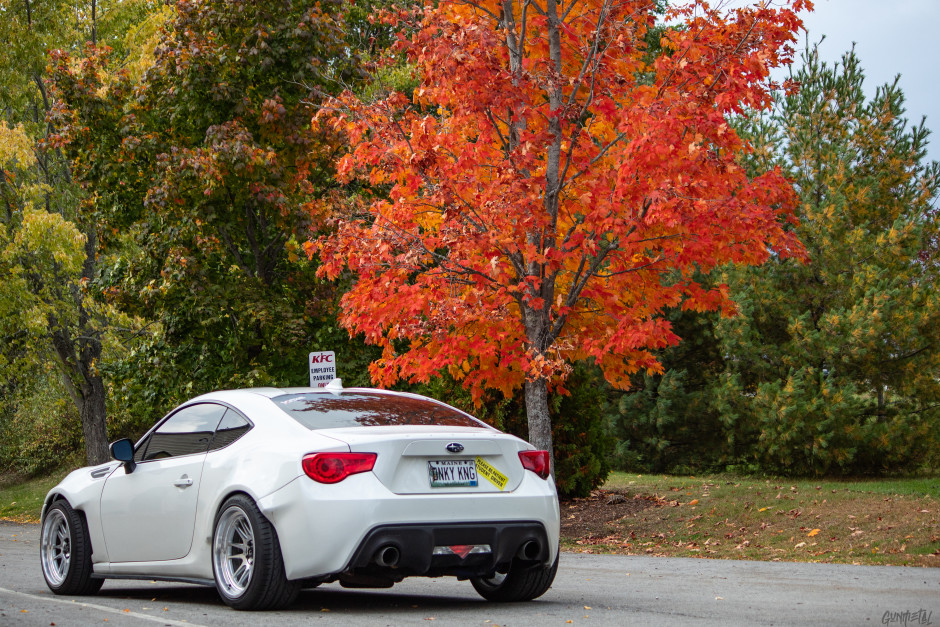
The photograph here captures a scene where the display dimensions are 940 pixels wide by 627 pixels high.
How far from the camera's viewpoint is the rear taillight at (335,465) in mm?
5812

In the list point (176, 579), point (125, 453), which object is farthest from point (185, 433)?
point (176, 579)

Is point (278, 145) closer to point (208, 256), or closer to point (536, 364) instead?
point (208, 256)

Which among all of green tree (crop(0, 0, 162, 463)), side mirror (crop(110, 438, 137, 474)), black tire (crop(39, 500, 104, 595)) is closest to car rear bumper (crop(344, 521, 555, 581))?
side mirror (crop(110, 438, 137, 474))

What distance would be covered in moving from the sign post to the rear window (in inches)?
208

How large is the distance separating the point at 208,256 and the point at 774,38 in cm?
806

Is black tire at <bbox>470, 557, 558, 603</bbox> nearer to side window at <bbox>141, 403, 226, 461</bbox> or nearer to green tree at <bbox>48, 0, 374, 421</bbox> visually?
side window at <bbox>141, 403, 226, 461</bbox>

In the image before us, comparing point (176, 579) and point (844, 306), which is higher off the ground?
point (844, 306)

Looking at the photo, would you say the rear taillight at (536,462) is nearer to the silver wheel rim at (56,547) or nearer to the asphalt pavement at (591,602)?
the asphalt pavement at (591,602)

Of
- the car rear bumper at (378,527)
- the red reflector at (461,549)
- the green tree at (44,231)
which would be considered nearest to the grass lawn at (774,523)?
the car rear bumper at (378,527)

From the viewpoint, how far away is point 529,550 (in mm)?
6332

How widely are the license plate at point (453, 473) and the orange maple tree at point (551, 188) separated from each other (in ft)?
13.7

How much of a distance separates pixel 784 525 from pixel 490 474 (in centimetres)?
751

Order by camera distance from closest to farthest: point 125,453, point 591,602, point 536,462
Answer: point 536,462 < point 591,602 < point 125,453

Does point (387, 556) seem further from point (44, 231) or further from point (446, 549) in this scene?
point (44, 231)
